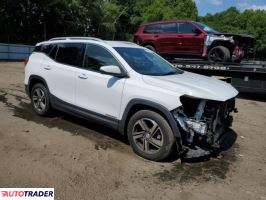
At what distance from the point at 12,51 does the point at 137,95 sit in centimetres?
2314

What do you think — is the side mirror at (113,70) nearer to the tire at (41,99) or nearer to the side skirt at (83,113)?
the side skirt at (83,113)

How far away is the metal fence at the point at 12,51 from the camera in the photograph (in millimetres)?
25531

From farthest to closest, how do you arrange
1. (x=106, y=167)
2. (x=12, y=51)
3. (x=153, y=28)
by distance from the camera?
(x=12, y=51)
(x=153, y=28)
(x=106, y=167)

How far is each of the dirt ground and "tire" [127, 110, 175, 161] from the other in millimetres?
147

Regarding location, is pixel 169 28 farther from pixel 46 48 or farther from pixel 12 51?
pixel 12 51

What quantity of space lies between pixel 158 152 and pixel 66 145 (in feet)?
5.28

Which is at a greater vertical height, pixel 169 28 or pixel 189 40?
pixel 169 28

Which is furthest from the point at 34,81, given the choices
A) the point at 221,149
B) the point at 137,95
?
the point at 221,149

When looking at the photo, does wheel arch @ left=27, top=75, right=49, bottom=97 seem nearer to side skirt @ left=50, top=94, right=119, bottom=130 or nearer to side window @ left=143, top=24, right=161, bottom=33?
side skirt @ left=50, top=94, right=119, bottom=130

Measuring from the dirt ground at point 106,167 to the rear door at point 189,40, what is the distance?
5587mm

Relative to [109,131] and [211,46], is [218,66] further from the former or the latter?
[109,131]

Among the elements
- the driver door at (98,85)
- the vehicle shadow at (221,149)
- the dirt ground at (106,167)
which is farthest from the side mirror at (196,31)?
the driver door at (98,85)

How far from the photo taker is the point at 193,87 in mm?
5164

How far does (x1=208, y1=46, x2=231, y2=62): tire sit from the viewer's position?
11.6m
